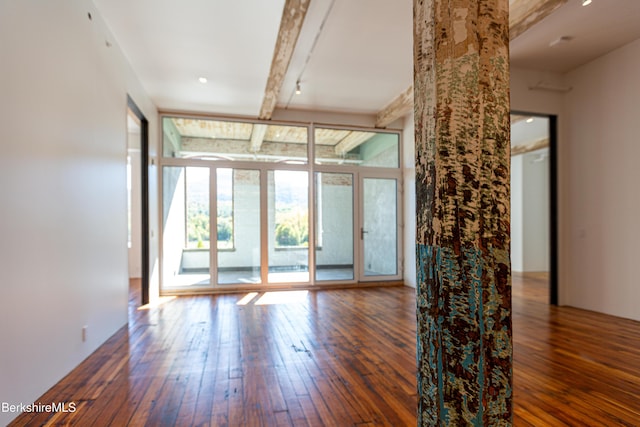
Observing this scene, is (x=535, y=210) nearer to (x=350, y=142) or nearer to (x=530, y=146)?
(x=530, y=146)

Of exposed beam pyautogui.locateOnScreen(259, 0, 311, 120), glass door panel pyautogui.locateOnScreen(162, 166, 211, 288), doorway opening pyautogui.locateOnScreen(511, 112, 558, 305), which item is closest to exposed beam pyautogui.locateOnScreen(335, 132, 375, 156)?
exposed beam pyautogui.locateOnScreen(259, 0, 311, 120)

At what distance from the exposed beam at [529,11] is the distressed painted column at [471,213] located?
2584mm

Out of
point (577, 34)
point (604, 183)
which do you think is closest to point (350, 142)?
point (577, 34)

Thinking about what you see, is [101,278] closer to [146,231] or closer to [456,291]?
[146,231]

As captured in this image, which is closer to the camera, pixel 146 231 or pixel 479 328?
pixel 479 328

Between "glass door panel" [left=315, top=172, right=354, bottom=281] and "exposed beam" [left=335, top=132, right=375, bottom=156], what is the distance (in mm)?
500

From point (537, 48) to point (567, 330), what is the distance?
3334 mm

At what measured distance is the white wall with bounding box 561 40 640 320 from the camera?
384 centimetres

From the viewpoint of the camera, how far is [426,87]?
105cm

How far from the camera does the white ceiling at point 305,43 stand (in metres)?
3.11

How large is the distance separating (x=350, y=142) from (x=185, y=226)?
3533 mm

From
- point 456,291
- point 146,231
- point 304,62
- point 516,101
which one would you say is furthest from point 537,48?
point 146,231

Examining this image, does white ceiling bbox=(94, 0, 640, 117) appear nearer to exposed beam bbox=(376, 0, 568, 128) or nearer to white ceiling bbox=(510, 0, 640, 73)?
white ceiling bbox=(510, 0, 640, 73)

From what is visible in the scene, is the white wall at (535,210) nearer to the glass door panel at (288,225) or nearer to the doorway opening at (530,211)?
the doorway opening at (530,211)
